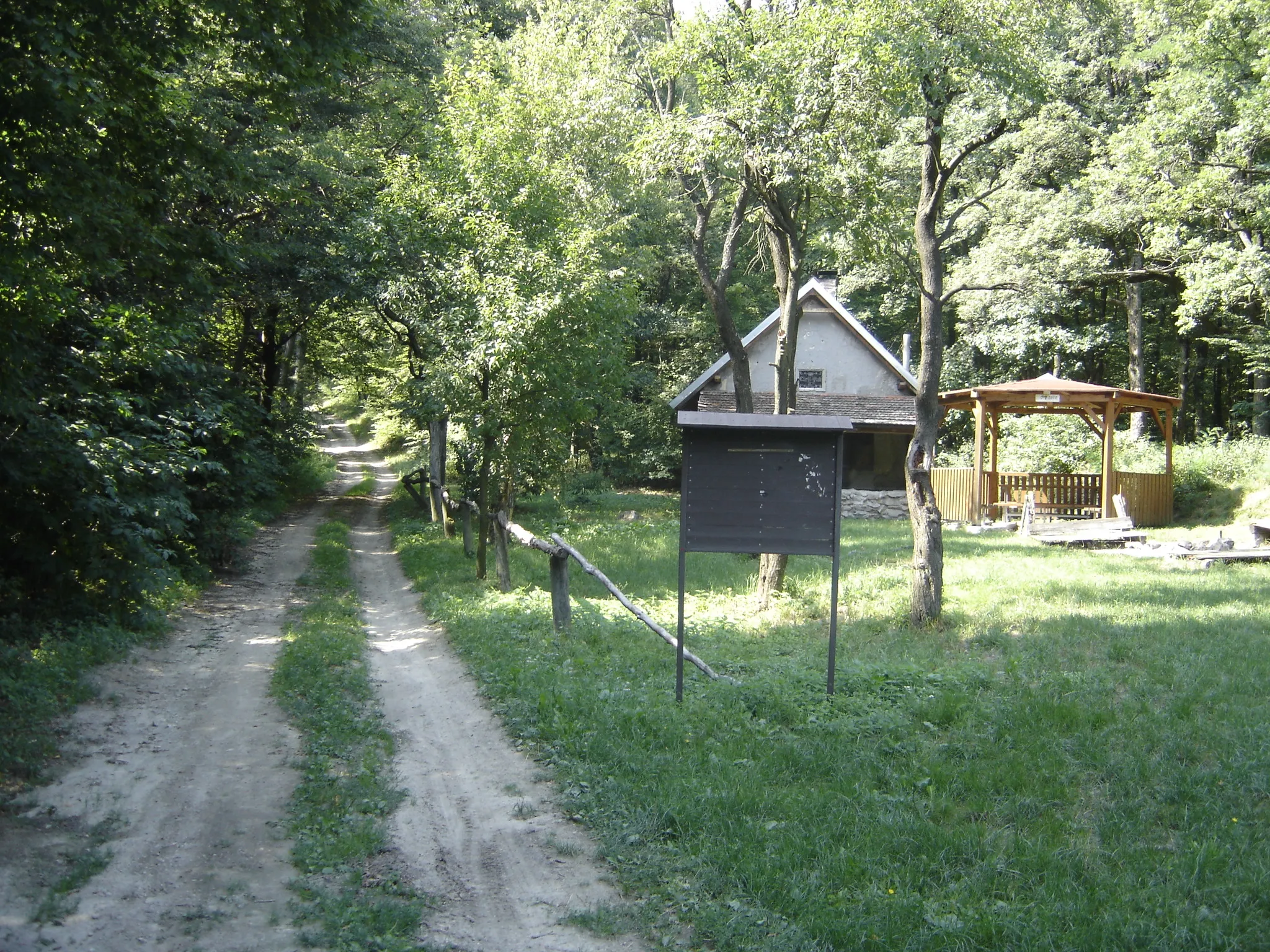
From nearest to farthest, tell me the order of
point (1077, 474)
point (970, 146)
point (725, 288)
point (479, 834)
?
1. point (479, 834)
2. point (970, 146)
3. point (725, 288)
4. point (1077, 474)

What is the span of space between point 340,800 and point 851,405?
1004 inches

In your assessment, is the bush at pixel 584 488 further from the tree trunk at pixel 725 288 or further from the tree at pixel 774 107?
the tree at pixel 774 107

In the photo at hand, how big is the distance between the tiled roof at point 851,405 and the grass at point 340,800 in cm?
1889

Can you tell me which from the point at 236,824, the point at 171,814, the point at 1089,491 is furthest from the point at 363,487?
the point at 236,824

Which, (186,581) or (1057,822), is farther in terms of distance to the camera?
(186,581)

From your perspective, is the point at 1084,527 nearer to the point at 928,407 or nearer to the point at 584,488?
the point at 928,407

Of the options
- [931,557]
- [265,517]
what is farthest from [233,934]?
[265,517]

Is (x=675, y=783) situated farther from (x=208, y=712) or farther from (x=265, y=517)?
(x=265, y=517)

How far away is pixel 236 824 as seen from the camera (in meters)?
6.05

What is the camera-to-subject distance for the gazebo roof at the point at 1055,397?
77.0 ft

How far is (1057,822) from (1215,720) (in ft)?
8.25

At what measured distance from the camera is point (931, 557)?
11.2 meters

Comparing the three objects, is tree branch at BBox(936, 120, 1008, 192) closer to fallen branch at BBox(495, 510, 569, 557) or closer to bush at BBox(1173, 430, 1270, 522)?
fallen branch at BBox(495, 510, 569, 557)

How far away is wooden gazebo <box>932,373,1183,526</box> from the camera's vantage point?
23531 millimetres
